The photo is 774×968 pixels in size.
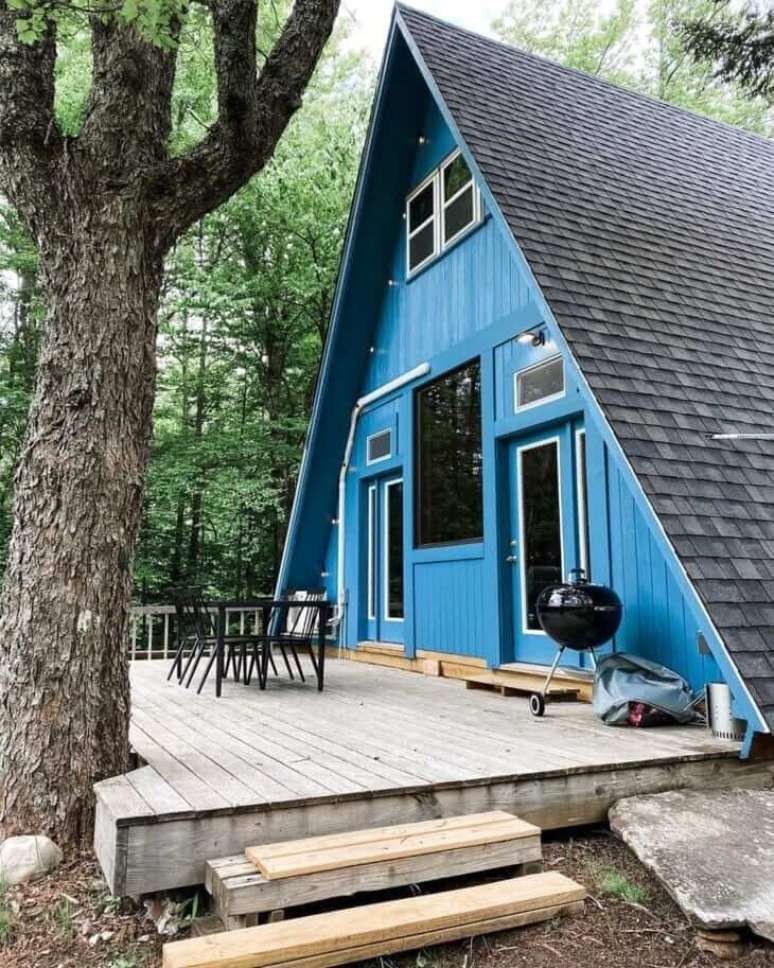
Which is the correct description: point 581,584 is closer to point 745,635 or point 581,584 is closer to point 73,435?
point 745,635

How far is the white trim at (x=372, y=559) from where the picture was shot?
8156mm

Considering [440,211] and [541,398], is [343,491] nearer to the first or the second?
[440,211]

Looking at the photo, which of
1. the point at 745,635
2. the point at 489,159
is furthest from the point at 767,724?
the point at 489,159

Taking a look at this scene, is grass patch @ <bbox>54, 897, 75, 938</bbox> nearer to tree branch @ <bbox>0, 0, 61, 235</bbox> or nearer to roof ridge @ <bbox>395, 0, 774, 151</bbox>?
tree branch @ <bbox>0, 0, 61, 235</bbox>

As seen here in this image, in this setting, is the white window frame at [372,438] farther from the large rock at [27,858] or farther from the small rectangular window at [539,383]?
the large rock at [27,858]

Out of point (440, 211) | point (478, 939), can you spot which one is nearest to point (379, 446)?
point (440, 211)

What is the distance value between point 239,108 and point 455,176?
4342 millimetres

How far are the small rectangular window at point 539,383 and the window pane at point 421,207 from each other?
2629 millimetres

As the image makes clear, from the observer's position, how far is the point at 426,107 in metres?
7.62

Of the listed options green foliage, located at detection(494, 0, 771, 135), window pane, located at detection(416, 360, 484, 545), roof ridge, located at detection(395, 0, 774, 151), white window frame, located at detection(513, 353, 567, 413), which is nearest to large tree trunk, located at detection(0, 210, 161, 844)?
white window frame, located at detection(513, 353, 567, 413)

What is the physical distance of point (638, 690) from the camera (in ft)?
13.1

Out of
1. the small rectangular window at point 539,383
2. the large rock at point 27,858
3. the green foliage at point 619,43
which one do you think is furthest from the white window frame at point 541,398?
the green foliage at point 619,43

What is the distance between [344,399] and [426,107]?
3.15 metres

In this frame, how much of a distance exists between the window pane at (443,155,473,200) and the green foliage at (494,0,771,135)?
10.9 metres
